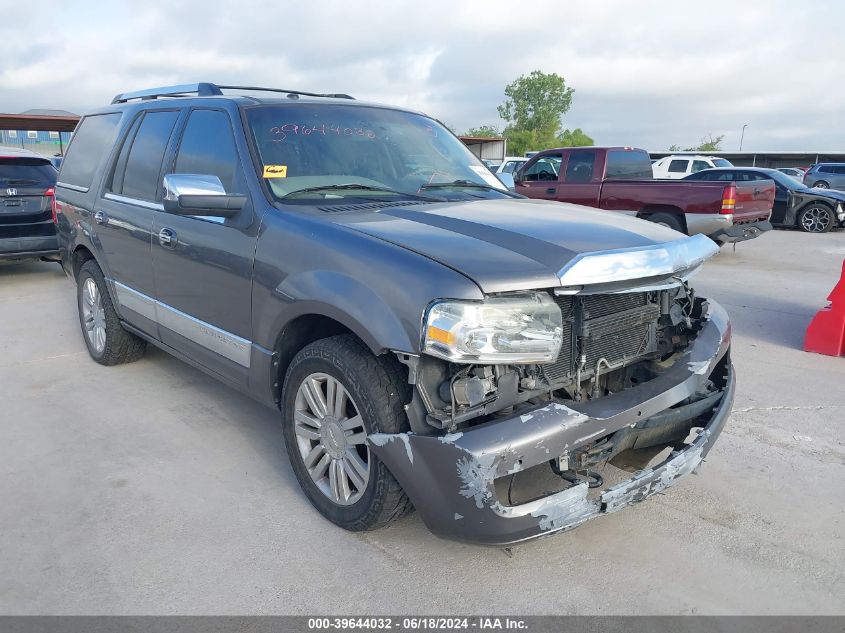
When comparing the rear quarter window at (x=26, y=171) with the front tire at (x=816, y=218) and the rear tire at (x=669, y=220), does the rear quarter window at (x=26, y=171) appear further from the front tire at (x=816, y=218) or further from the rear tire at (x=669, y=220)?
the front tire at (x=816, y=218)

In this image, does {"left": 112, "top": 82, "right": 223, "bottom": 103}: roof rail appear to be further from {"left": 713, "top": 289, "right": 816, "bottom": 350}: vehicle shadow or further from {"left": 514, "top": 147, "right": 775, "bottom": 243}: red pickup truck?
{"left": 514, "top": 147, "right": 775, "bottom": 243}: red pickup truck

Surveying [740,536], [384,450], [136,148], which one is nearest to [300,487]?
[384,450]

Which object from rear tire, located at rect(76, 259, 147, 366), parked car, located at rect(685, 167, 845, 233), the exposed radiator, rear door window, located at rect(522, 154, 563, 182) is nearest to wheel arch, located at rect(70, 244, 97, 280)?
rear tire, located at rect(76, 259, 147, 366)

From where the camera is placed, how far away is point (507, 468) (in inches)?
92.0

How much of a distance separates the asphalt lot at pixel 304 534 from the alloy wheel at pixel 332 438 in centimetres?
23

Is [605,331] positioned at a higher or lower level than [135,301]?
higher

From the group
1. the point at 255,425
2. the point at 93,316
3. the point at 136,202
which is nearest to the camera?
the point at 255,425

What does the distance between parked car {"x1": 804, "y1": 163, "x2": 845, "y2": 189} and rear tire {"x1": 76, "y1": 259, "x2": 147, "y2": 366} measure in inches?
960

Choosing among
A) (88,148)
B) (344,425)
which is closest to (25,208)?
(88,148)

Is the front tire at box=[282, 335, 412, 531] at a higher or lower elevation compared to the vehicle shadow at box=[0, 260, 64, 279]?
higher

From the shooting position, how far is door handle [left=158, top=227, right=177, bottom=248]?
3.90 metres

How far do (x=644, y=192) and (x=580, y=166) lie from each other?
4.53 feet

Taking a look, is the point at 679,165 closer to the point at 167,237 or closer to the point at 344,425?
the point at 167,237

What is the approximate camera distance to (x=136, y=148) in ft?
14.9
